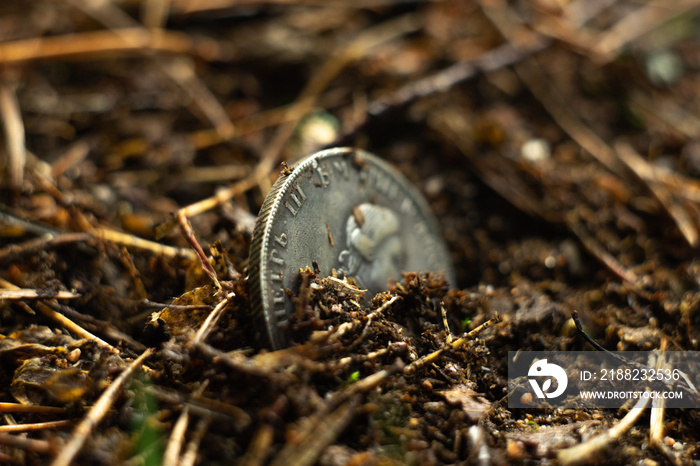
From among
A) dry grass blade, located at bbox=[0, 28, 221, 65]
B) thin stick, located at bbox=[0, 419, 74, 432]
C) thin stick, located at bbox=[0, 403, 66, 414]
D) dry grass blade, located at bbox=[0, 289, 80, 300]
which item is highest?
dry grass blade, located at bbox=[0, 28, 221, 65]

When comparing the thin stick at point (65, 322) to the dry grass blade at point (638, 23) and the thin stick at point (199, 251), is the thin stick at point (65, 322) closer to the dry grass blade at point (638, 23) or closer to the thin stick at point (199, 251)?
the thin stick at point (199, 251)

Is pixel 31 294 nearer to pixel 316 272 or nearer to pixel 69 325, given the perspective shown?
pixel 69 325

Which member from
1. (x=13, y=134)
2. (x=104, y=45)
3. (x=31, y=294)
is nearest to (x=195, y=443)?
(x=31, y=294)

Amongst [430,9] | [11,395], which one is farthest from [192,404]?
[430,9]

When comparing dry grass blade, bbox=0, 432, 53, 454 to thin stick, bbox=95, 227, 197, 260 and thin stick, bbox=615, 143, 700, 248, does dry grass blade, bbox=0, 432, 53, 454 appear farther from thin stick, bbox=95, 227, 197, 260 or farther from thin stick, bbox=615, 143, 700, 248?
thin stick, bbox=615, 143, 700, 248


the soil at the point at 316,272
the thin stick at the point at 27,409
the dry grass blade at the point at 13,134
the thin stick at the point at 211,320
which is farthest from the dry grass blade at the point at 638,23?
the thin stick at the point at 27,409

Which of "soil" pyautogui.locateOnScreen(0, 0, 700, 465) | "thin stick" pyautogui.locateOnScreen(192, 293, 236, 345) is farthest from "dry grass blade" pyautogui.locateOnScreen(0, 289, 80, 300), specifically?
"thin stick" pyautogui.locateOnScreen(192, 293, 236, 345)
